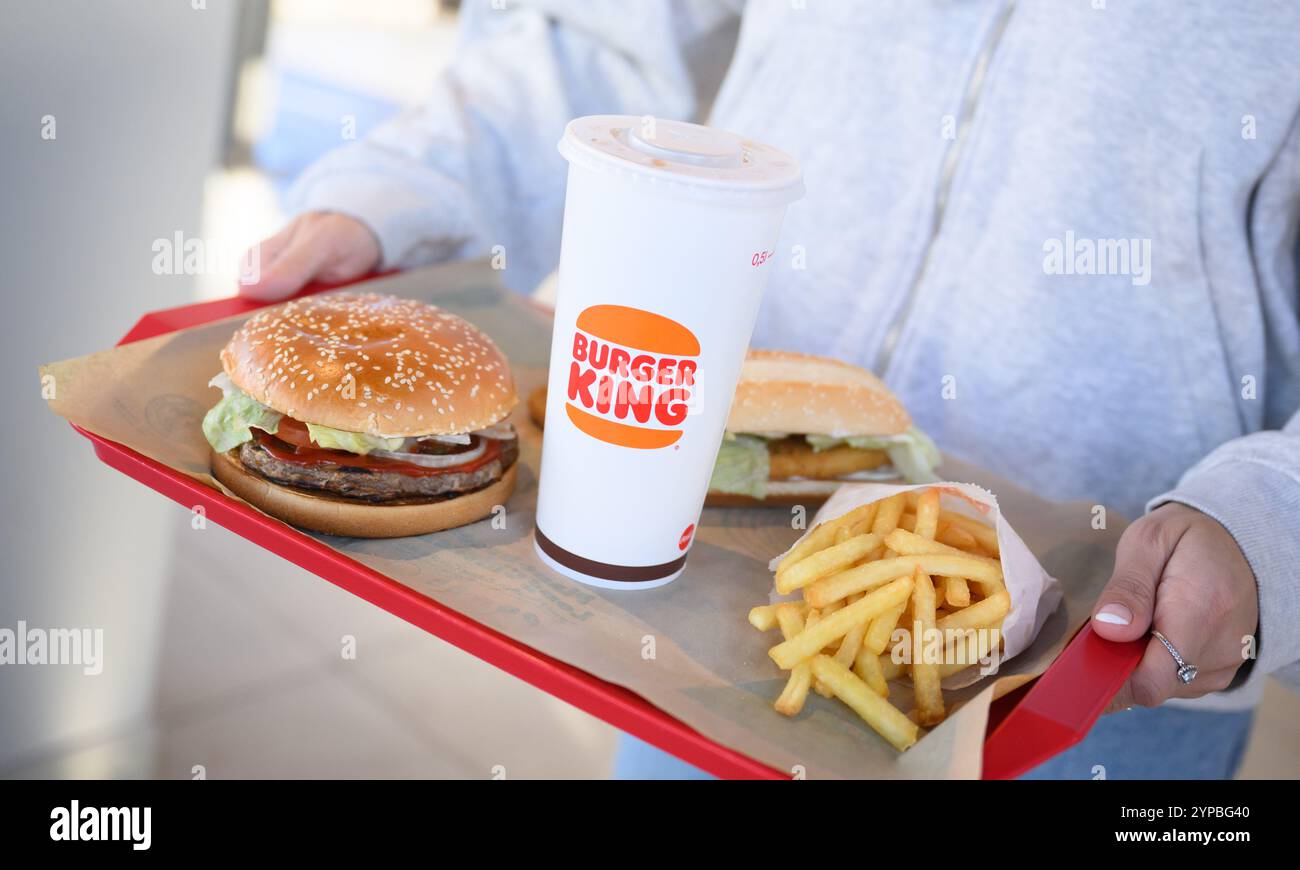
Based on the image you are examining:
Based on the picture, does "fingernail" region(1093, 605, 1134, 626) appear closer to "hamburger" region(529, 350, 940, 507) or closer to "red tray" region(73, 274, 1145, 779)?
"red tray" region(73, 274, 1145, 779)

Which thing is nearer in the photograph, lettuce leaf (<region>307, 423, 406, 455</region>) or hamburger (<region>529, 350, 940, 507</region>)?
lettuce leaf (<region>307, 423, 406, 455</region>)

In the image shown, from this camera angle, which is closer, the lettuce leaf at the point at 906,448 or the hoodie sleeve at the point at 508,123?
the lettuce leaf at the point at 906,448

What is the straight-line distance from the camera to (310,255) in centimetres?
198

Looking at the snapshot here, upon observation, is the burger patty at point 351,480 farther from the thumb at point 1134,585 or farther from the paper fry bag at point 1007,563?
the thumb at point 1134,585

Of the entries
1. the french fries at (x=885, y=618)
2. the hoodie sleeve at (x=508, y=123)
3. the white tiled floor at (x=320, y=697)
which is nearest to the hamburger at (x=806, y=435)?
the french fries at (x=885, y=618)

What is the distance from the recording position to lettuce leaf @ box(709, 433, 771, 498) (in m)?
1.84

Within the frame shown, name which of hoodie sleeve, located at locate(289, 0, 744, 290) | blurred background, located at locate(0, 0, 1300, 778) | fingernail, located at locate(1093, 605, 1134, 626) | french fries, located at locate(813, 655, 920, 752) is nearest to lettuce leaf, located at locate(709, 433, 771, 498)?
french fries, located at locate(813, 655, 920, 752)

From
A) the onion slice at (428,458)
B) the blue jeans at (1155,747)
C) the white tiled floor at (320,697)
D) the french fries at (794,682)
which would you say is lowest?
the white tiled floor at (320,697)

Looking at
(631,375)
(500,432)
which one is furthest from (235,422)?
(631,375)

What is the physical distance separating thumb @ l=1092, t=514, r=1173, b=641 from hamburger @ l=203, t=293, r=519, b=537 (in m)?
0.90

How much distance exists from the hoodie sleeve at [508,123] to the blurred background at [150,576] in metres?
0.16

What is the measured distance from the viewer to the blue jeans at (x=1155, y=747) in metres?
2.04

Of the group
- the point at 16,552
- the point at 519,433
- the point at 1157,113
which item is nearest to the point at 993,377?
the point at 1157,113

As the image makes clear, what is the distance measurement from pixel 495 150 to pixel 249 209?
4.65 meters
